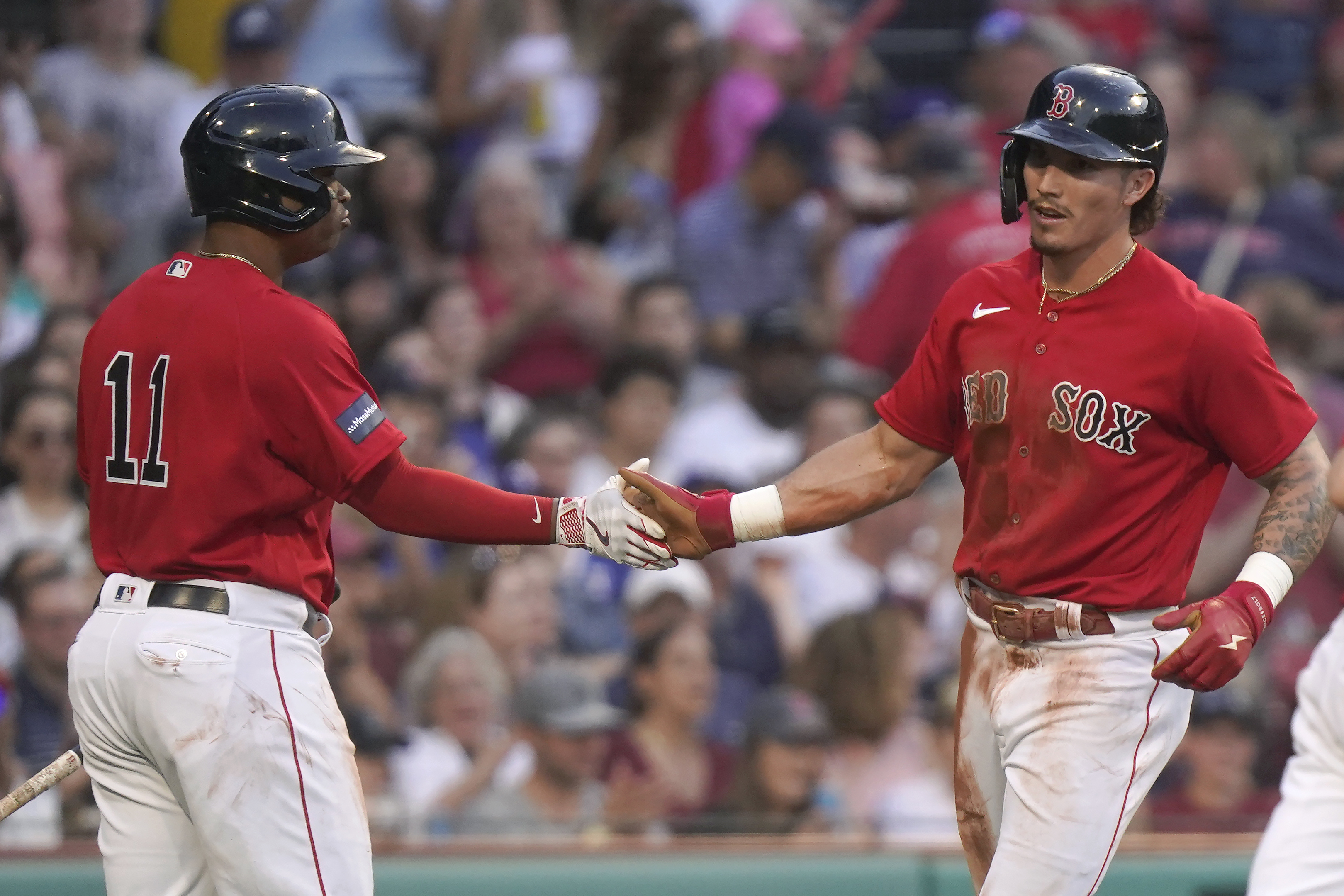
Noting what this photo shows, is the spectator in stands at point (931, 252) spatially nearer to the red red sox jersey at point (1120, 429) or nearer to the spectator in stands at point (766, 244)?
the spectator in stands at point (766, 244)

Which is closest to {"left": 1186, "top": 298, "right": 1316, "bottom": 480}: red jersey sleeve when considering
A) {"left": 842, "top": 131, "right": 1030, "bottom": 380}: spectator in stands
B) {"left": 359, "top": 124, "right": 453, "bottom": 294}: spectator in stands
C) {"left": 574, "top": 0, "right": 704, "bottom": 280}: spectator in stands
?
{"left": 842, "top": 131, "right": 1030, "bottom": 380}: spectator in stands

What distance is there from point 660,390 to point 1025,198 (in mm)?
3379

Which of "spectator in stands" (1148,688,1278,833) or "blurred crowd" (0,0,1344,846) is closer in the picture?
"blurred crowd" (0,0,1344,846)

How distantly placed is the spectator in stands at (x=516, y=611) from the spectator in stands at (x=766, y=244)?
6.33ft

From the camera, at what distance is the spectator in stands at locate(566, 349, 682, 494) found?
23.4 feet

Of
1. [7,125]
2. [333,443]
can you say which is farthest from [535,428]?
[333,443]

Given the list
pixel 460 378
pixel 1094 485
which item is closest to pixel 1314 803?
pixel 1094 485

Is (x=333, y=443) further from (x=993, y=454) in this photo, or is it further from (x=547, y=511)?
(x=993, y=454)

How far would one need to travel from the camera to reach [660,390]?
7207mm

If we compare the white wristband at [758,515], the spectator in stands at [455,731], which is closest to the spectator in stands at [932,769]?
the spectator in stands at [455,731]

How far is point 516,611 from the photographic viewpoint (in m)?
6.34

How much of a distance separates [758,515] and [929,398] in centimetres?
53

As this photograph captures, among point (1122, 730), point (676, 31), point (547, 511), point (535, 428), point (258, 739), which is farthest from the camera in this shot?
point (676, 31)

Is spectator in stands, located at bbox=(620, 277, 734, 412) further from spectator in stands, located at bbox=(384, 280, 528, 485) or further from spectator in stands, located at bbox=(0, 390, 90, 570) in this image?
spectator in stands, located at bbox=(0, 390, 90, 570)
